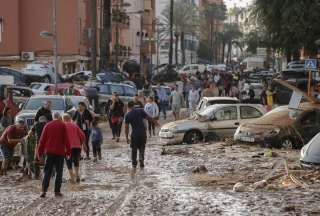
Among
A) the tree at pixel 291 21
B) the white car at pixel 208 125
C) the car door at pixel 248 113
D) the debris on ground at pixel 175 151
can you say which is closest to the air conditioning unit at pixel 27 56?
the tree at pixel 291 21

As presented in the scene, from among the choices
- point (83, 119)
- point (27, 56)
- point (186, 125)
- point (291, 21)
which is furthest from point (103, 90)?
point (27, 56)

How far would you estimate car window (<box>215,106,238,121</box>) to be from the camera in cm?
2577

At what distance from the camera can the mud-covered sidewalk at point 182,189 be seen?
1254 centimetres

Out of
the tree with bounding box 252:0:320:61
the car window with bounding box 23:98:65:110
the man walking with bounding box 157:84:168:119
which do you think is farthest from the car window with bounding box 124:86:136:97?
the car window with bounding box 23:98:65:110

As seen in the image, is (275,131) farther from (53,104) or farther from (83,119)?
(53,104)

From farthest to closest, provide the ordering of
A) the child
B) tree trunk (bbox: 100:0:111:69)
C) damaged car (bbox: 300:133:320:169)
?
1. tree trunk (bbox: 100:0:111:69)
2. the child
3. damaged car (bbox: 300:133:320:169)

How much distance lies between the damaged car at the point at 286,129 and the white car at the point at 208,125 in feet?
7.13

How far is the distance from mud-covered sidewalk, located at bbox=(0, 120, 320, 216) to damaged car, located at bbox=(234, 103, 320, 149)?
4.09 ft

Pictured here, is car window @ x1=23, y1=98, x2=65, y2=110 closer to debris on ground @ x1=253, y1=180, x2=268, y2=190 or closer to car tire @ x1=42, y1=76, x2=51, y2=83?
debris on ground @ x1=253, y1=180, x2=268, y2=190

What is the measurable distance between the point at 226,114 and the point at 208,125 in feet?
2.51

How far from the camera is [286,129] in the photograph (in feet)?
74.2

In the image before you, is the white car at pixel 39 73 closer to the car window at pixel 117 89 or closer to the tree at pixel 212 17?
the car window at pixel 117 89

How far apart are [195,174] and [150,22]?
280 ft

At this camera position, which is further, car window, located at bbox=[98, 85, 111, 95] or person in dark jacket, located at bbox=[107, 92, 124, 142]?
car window, located at bbox=[98, 85, 111, 95]
